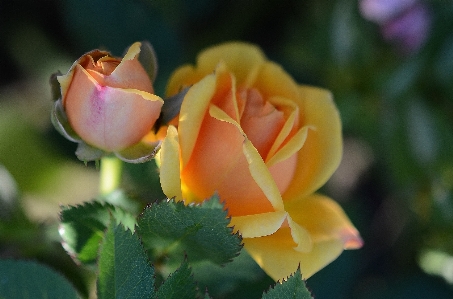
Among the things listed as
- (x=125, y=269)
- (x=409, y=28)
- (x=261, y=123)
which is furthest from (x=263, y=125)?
(x=409, y=28)

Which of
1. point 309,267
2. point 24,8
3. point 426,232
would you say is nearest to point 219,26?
point 24,8

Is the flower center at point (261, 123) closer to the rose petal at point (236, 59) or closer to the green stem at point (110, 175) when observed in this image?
the rose petal at point (236, 59)

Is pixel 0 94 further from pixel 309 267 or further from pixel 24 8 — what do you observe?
pixel 309 267

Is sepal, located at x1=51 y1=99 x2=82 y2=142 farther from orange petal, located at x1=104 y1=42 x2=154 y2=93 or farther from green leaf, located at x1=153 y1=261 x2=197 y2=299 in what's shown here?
green leaf, located at x1=153 y1=261 x2=197 y2=299

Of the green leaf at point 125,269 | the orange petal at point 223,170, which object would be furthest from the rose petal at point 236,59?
the green leaf at point 125,269

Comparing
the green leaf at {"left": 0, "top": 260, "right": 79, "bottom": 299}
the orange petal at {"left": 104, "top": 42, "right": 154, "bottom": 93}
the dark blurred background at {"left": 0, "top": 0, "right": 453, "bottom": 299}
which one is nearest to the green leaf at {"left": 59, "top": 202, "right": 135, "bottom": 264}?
the green leaf at {"left": 0, "top": 260, "right": 79, "bottom": 299}
